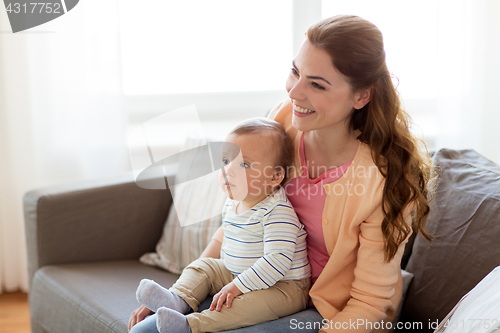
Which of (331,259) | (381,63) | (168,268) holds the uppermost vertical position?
(381,63)

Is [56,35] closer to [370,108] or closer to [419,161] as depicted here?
[370,108]

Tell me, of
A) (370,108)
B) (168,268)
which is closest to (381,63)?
(370,108)

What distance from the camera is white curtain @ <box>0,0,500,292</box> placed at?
2.24 metres

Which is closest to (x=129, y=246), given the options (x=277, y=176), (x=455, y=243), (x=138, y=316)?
(x=138, y=316)

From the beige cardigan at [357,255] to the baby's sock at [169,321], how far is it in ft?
1.20

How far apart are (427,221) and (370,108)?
0.41m

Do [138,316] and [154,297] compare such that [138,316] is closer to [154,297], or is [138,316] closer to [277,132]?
[154,297]

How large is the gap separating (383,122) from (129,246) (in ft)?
3.65

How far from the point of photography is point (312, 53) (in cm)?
115

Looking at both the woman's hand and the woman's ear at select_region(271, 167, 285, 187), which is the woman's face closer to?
the woman's ear at select_region(271, 167, 285, 187)

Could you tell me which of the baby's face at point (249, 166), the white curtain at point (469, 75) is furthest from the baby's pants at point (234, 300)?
the white curtain at point (469, 75)

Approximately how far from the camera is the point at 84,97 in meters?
2.29

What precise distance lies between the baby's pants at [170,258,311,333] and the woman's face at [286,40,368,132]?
0.43m

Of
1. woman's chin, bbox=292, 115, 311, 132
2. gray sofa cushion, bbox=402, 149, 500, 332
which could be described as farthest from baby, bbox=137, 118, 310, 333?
gray sofa cushion, bbox=402, 149, 500, 332
